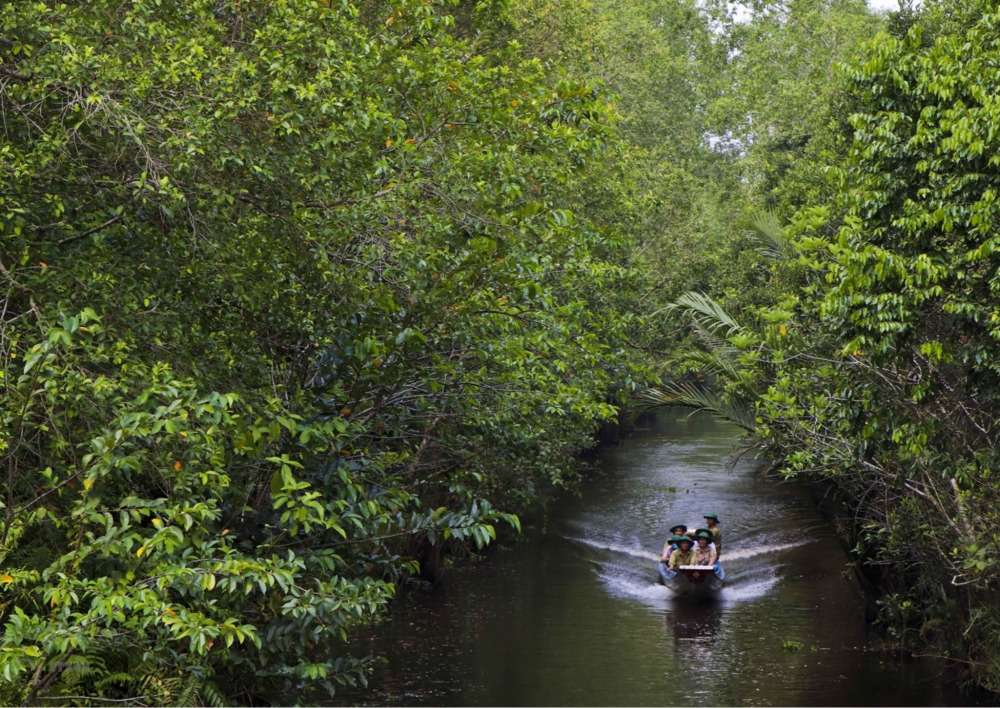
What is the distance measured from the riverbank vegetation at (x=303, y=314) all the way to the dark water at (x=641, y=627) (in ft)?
9.28

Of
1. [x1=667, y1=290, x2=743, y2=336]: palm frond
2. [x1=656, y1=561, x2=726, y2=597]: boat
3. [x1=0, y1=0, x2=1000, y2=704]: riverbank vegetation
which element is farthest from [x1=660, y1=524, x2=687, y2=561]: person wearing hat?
[x1=0, y1=0, x2=1000, y2=704]: riverbank vegetation

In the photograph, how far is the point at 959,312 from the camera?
8953mm

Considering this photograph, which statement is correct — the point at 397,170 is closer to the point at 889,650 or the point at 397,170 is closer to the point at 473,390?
the point at 473,390

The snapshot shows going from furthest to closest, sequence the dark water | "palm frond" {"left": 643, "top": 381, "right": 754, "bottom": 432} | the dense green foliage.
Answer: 1. "palm frond" {"left": 643, "top": 381, "right": 754, "bottom": 432}
2. the dark water
3. the dense green foliage

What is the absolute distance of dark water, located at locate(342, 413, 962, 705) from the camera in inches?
586

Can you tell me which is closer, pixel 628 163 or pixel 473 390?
pixel 473 390

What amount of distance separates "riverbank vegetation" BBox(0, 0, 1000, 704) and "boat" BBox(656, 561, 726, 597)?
730cm

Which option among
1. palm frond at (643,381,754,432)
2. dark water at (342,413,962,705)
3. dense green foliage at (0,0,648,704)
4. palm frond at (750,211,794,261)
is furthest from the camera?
palm frond at (750,211,794,261)

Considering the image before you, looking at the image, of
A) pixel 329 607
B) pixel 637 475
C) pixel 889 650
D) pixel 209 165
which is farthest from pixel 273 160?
pixel 637 475

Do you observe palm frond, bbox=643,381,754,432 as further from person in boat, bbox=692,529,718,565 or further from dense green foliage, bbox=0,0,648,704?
dense green foliage, bbox=0,0,648,704

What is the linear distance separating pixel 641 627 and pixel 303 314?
11.9 metres

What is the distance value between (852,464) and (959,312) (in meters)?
5.17

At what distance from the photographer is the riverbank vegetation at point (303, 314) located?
6.74m

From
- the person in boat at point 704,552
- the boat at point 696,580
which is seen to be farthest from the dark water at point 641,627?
the person in boat at point 704,552
